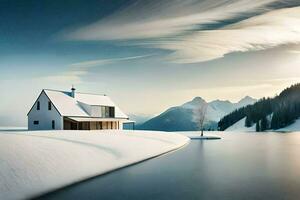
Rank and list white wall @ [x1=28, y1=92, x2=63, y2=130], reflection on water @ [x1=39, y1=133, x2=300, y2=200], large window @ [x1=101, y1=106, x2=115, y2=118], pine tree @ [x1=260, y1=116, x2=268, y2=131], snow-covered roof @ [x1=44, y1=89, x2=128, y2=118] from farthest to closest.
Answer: pine tree @ [x1=260, y1=116, x2=268, y2=131] → large window @ [x1=101, y1=106, x2=115, y2=118] → snow-covered roof @ [x1=44, y1=89, x2=128, y2=118] → white wall @ [x1=28, y1=92, x2=63, y2=130] → reflection on water @ [x1=39, y1=133, x2=300, y2=200]

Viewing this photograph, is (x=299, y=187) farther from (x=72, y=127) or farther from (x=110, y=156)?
(x=72, y=127)

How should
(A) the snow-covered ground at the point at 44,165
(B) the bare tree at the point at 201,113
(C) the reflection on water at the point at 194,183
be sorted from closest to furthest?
(A) the snow-covered ground at the point at 44,165 → (C) the reflection on water at the point at 194,183 → (B) the bare tree at the point at 201,113

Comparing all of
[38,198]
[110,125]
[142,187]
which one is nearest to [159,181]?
[142,187]

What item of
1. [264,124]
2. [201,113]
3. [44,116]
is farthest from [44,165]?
[264,124]

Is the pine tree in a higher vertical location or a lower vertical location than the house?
lower

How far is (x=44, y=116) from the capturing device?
6794cm

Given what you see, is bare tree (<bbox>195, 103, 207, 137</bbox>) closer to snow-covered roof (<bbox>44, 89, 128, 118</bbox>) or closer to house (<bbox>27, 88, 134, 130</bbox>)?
snow-covered roof (<bbox>44, 89, 128, 118</bbox>)

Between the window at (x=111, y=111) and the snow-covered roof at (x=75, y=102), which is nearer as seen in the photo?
the snow-covered roof at (x=75, y=102)

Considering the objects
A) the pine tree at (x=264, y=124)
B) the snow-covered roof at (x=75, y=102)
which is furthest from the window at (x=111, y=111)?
the pine tree at (x=264, y=124)

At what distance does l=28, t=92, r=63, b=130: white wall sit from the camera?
217ft

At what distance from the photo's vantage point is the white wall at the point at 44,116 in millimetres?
66250

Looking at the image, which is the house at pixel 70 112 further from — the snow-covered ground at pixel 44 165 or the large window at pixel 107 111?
the snow-covered ground at pixel 44 165

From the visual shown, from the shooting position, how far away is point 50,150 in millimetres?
25312

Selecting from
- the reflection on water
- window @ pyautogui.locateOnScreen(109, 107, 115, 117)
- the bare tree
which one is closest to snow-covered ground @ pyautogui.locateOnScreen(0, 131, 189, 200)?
the reflection on water
